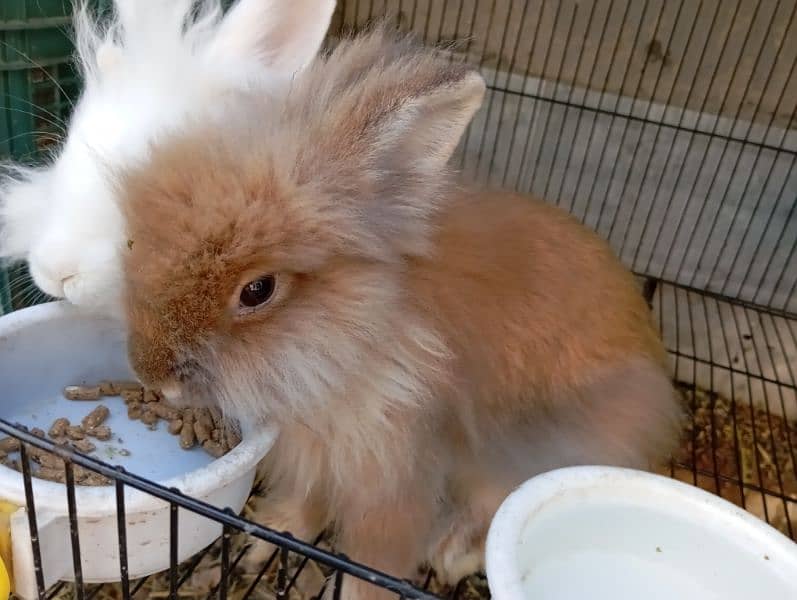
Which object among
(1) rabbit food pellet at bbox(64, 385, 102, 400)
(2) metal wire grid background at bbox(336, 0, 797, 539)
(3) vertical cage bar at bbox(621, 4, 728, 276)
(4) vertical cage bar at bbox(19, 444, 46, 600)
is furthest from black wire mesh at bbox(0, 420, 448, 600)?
(3) vertical cage bar at bbox(621, 4, 728, 276)

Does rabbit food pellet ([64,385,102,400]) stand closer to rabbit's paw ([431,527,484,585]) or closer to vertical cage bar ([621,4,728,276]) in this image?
rabbit's paw ([431,527,484,585])

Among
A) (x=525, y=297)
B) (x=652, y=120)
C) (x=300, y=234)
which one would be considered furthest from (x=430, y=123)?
(x=652, y=120)

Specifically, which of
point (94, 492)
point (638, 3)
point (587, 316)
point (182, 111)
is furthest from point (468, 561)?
point (638, 3)

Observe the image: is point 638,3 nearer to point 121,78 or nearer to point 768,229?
point 768,229

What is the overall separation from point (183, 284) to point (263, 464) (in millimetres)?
641

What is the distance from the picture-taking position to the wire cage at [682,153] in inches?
78.4

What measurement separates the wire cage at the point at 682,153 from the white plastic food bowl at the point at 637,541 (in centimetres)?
100

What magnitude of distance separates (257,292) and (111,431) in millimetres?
487

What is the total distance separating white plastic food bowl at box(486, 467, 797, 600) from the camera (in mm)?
869

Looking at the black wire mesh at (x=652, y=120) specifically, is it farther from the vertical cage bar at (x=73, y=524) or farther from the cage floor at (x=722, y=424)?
the vertical cage bar at (x=73, y=524)

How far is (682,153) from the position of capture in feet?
7.02

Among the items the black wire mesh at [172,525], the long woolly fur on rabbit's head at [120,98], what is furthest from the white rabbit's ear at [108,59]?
the black wire mesh at [172,525]

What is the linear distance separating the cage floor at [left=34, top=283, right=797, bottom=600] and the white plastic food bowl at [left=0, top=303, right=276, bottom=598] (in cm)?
30

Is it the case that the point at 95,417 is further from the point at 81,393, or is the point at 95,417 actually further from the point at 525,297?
the point at 525,297
